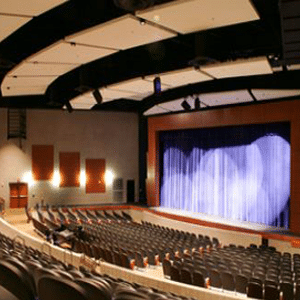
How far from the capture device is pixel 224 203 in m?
16.4

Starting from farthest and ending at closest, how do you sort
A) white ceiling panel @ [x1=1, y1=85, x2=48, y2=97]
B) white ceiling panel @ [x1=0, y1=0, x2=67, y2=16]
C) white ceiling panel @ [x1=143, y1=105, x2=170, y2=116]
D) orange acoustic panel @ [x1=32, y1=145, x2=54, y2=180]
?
orange acoustic panel @ [x1=32, y1=145, x2=54, y2=180], white ceiling panel @ [x1=143, y1=105, x2=170, y2=116], white ceiling panel @ [x1=1, y1=85, x2=48, y2=97], white ceiling panel @ [x1=0, y1=0, x2=67, y2=16]

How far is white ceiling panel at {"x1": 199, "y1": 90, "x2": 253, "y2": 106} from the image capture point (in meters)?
12.9

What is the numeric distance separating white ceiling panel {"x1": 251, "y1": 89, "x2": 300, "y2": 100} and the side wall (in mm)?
8476

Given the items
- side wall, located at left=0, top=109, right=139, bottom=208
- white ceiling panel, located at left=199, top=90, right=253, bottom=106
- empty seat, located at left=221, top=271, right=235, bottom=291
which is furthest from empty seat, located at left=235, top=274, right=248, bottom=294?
side wall, located at left=0, top=109, right=139, bottom=208

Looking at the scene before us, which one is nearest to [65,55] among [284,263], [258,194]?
[284,263]

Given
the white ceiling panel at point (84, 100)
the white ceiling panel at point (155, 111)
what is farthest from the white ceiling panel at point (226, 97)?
the white ceiling panel at point (84, 100)

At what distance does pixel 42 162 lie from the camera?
1861 cm

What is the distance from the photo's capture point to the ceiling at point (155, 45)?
5820 millimetres

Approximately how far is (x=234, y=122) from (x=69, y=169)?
8483 mm

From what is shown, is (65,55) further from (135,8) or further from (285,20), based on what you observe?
(285,20)

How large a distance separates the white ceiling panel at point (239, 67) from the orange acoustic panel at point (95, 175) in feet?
34.7

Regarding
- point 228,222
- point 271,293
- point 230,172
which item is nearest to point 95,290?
point 271,293

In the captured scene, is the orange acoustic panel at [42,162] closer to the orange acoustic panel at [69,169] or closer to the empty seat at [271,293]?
the orange acoustic panel at [69,169]

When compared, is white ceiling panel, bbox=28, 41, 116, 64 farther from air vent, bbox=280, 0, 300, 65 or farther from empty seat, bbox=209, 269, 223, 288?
empty seat, bbox=209, 269, 223, 288
